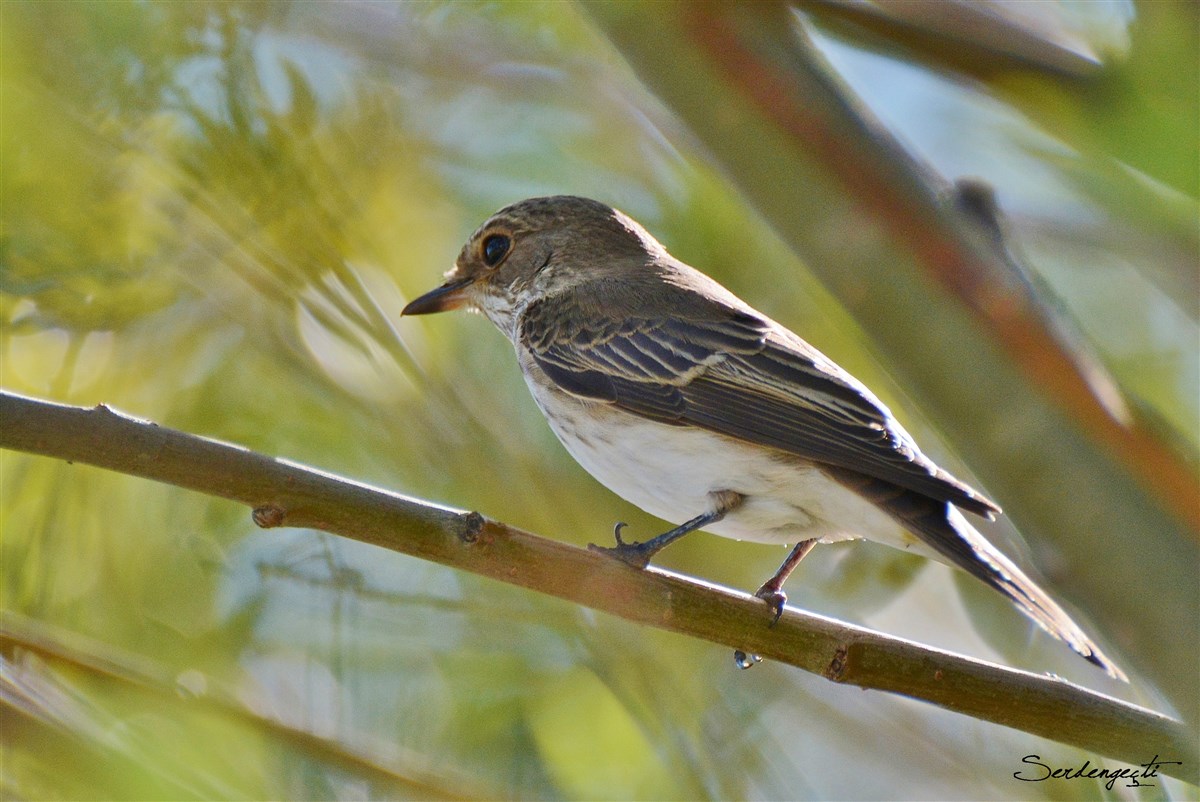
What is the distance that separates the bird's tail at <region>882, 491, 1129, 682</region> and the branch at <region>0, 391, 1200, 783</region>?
26 cm

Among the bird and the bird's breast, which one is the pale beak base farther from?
the bird's breast

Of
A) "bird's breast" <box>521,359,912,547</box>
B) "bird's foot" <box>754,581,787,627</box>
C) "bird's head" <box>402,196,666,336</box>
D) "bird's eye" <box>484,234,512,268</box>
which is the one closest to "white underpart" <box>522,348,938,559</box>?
"bird's breast" <box>521,359,912,547</box>

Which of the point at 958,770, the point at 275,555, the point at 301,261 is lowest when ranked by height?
the point at 958,770

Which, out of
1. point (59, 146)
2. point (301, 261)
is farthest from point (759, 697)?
point (59, 146)

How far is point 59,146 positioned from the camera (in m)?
3.95

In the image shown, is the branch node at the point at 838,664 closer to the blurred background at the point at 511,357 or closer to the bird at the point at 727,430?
the bird at the point at 727,430

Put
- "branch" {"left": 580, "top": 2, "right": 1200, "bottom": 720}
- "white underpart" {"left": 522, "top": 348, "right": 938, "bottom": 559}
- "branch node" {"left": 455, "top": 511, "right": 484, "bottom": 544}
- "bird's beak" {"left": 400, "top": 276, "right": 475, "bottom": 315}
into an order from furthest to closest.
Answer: "bird's beak" {"left": 400, "top": 276, "right": 475, "bottom": 315} < "white underpart" {"left": 522, "top": 348, "right": 938, "bottom": 559} < "branch node" {"left": 455, "top": 511, "right": 484, "bottom": 544} < "branch" {"left": 580, "top": 2, "right": 1200, "bottom": 720}

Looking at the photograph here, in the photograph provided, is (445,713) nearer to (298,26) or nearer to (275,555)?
(275,555)

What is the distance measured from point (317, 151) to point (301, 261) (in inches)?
22.7

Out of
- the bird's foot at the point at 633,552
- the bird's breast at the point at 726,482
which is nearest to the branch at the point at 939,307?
the bird's breast at the point at 726,482

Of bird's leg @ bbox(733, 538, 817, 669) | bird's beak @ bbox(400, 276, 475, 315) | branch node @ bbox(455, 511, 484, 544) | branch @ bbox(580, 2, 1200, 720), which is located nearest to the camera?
branch @ bbox(580, 2, 1200, 720)

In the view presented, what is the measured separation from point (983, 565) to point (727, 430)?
34.3 inches

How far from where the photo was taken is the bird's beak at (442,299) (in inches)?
178

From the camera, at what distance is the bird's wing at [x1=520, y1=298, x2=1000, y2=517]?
334 centimetres
